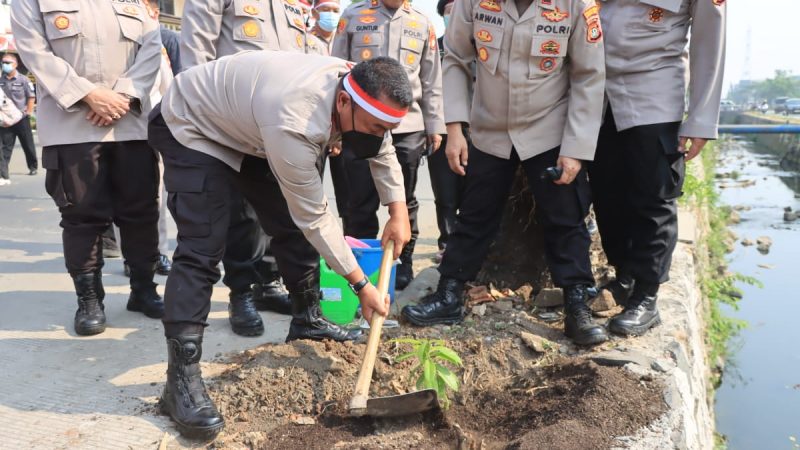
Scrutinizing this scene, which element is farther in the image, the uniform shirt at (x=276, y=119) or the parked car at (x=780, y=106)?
the parked car at (x=780, y=106)

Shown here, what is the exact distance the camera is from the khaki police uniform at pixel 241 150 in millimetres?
2115

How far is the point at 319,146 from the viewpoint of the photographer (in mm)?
2201

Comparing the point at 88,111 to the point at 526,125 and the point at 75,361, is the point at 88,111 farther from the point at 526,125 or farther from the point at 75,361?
the point at 526,125

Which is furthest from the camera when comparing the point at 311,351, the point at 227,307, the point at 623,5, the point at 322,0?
the point at 322,0

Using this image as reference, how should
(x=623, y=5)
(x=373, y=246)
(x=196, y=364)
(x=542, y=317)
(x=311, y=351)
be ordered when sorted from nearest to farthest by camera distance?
1. (x=196, y=364)
2. (x=311, y=351)
3. (x=623, y=5)
4. (x=542, y=317)
5. (x=373, y=246)

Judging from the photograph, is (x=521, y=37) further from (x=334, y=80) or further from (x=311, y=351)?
(x=311, y=351)

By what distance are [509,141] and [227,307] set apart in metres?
1.91

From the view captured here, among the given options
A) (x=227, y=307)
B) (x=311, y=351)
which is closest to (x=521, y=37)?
(x=311, y=351)

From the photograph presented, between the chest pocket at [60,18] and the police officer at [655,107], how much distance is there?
2.57m

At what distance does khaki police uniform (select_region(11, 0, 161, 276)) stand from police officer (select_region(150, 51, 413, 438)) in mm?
778

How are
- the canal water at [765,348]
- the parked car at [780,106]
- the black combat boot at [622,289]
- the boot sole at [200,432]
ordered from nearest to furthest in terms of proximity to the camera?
the boot sole at [200,432]
the black combat boot at [622,289]
the canal water at [765,348]
the parked car at [780,106]

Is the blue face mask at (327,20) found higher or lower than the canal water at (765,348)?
higher

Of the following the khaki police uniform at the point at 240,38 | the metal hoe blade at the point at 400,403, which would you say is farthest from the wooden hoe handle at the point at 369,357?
the khaki police uniform at the point at 240,38

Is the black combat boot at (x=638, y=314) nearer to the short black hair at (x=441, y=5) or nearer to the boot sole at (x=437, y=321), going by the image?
the boot sole at (x=437, y=321)
